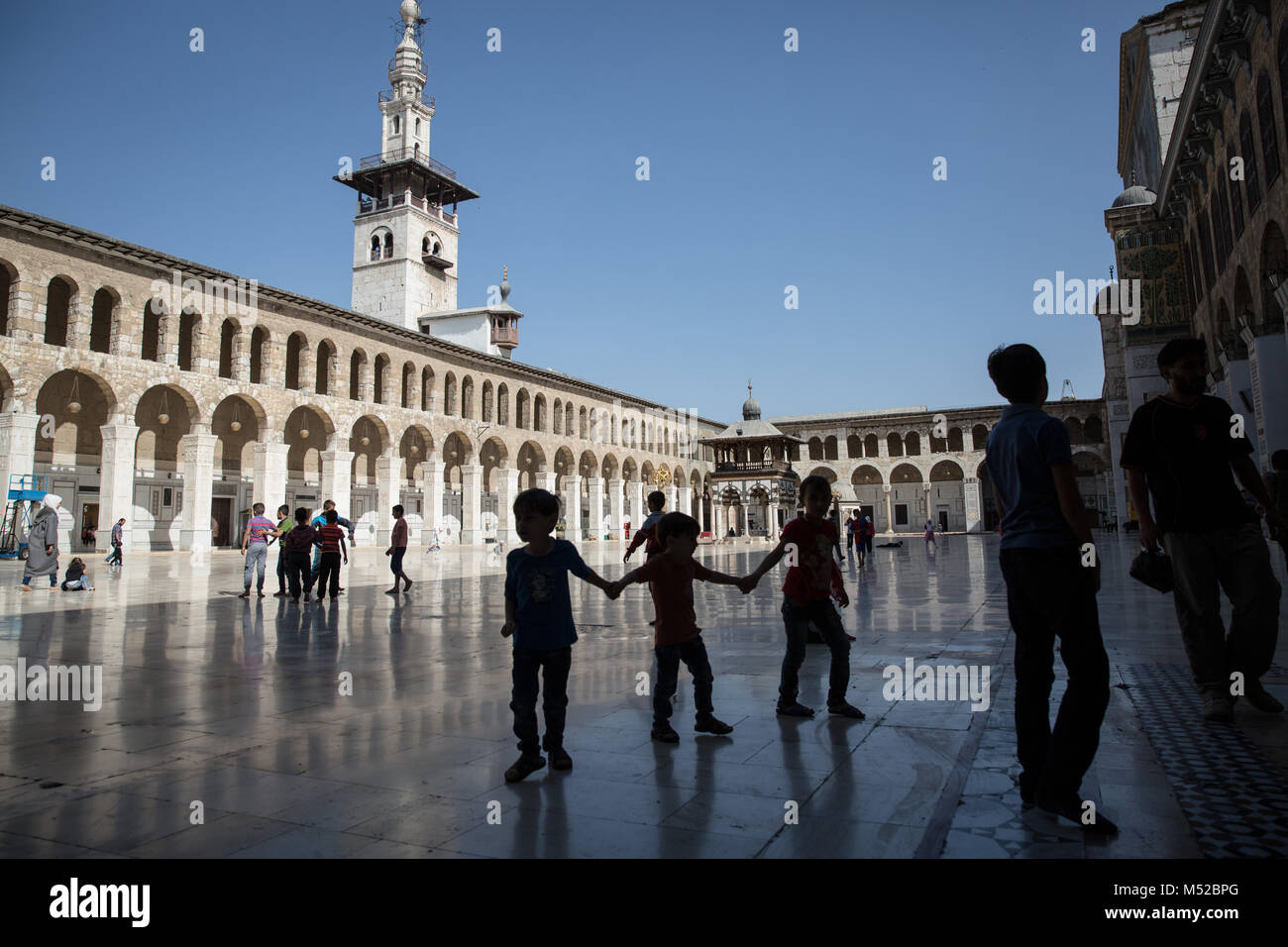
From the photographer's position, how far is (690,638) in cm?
419

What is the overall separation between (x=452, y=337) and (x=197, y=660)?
48344 mm

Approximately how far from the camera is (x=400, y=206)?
2024 inches

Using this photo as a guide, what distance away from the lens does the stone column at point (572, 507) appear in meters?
45.5

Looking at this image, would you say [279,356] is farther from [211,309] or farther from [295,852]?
[295,852]

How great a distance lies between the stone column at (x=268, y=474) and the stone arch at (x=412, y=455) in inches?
338

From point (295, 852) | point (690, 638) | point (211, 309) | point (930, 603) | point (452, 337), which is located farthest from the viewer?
point (452, 337)

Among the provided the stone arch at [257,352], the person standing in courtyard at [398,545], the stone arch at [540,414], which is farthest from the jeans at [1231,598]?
the stone arch at [540,414]

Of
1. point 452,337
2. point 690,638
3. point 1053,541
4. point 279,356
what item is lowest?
point 690,638

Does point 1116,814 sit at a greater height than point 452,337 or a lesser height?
lesser

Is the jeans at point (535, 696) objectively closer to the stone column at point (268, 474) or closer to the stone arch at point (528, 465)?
the stone column at point (268, 474)

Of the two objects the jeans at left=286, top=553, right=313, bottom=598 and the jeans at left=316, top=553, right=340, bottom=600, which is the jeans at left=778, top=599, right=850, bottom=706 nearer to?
the jeans at left=286, top=553, right=313, bottom=598

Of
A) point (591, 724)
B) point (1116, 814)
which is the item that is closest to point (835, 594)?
point (591, 724)

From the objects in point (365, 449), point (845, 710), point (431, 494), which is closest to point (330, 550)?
point (845, 710)

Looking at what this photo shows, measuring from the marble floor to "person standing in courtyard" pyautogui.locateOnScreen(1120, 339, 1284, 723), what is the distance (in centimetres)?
32
